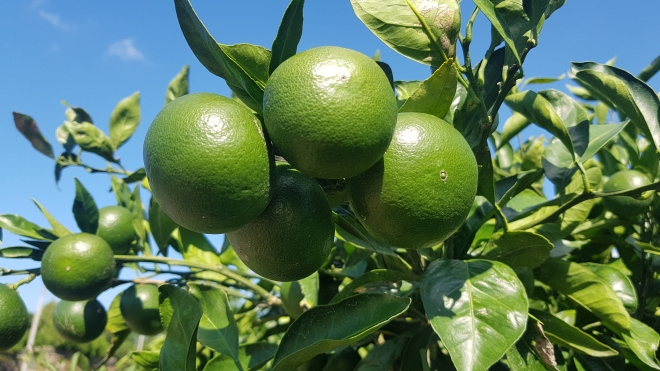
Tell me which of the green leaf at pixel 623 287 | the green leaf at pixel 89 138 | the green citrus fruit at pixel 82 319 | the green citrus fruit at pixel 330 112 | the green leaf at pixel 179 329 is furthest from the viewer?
the green leaf at pixel 89 138

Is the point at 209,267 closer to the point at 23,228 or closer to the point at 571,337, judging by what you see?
the point at 23,228

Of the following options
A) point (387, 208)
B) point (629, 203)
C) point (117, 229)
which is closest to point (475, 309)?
point (387, 208)

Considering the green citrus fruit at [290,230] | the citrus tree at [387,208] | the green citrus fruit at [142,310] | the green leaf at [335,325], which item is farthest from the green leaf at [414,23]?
the green citrus fruit at [142,310]

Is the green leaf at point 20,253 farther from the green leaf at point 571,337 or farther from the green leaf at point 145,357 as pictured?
the green leaf at point 571,337

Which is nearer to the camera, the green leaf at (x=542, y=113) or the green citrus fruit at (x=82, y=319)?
the green leaf at (x=542, y=113)

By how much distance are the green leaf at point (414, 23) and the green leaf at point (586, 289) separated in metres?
0.60

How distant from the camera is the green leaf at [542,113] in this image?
111 cm

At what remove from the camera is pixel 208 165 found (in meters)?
0.68

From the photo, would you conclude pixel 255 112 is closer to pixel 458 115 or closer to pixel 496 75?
pixel 458 115

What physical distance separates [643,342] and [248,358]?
2.81 feet

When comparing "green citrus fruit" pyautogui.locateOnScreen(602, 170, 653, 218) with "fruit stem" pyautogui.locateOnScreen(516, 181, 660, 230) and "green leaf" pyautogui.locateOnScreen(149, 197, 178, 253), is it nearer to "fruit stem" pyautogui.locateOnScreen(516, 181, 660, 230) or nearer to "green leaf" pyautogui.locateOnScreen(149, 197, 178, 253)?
"fruit stem" pyautogui.locateOnScreen(516, 181, 660, 230)

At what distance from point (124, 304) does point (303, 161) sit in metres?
1.13

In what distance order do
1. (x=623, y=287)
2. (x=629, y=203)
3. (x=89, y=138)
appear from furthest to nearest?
(x=89, y=138) < (x=629, y=203) < (x=623, y=287)

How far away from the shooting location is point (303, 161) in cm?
71
